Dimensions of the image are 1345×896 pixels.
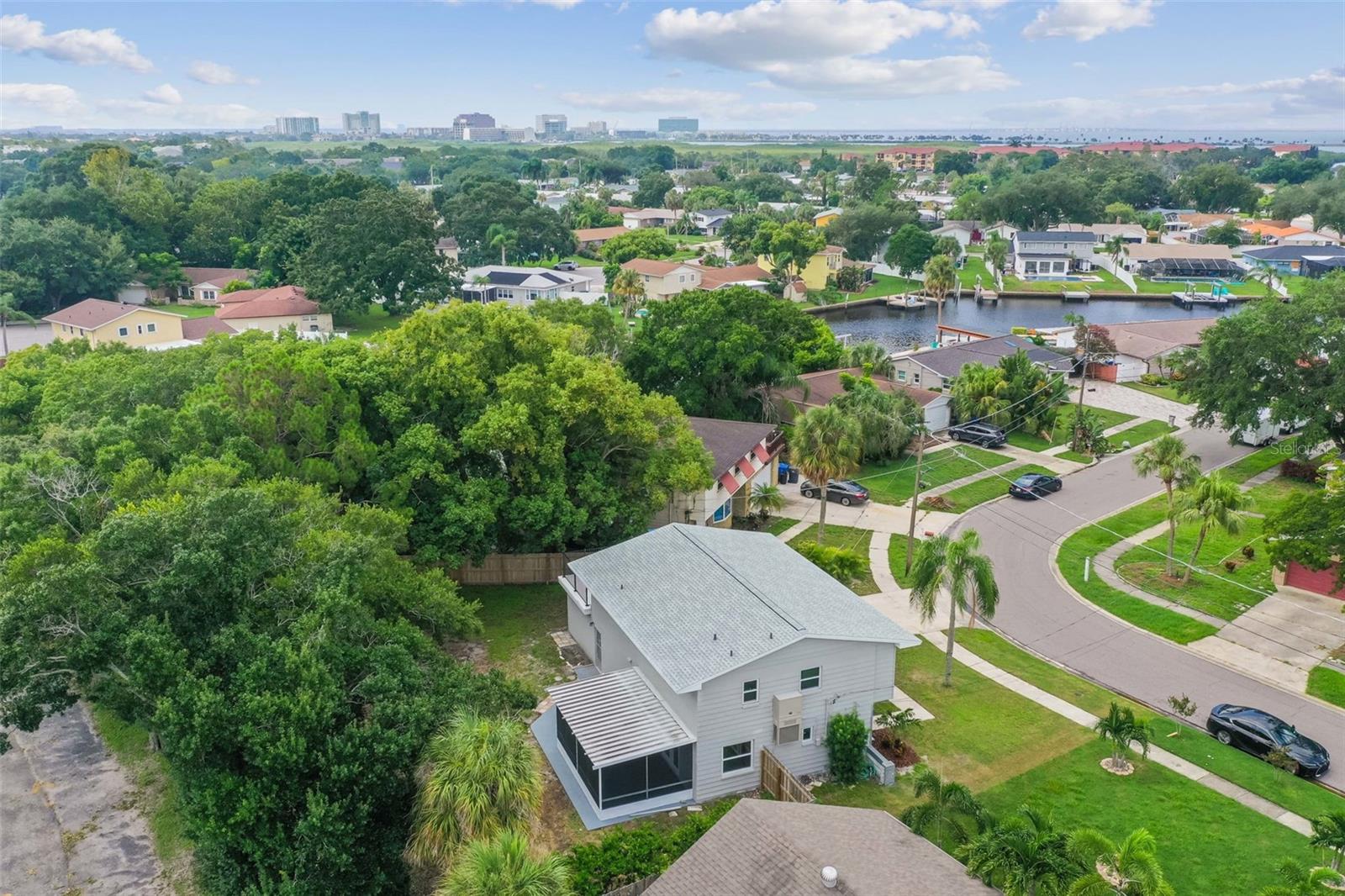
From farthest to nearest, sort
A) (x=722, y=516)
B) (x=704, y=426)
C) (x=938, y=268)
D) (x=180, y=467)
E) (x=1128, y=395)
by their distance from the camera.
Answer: (x=938, y=268) → (x=1128, y=395) → (x=704, y=426) → (x=722, y=516) → (x=180, y=467)

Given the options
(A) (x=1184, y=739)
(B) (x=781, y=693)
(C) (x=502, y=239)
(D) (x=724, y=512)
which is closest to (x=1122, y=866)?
(B) (x=781, y=693)

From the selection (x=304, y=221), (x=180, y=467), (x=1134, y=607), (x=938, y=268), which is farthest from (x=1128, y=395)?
(x=304, y=221)

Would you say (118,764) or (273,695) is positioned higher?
(273,695)

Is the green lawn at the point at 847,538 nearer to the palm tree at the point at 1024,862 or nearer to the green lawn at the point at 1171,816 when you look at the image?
the green lawn at the point at 1171,816

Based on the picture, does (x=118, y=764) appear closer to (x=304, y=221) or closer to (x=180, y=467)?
(x=180, y=467)

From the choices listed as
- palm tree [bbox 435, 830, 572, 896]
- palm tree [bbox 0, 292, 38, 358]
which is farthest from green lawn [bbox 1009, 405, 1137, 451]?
palm tree [bbox 0, 292, 38, 358]

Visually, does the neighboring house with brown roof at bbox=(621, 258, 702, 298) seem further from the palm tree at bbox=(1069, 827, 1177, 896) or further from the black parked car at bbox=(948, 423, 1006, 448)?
the palm tree at bbox=(1069, 827, 1177, 896)
